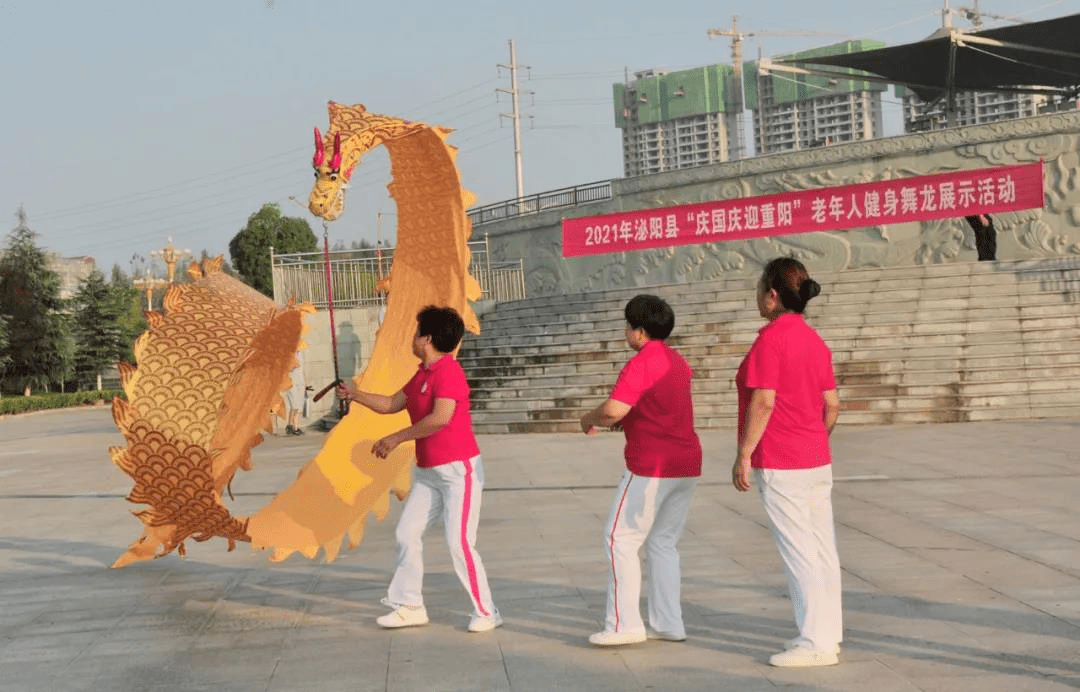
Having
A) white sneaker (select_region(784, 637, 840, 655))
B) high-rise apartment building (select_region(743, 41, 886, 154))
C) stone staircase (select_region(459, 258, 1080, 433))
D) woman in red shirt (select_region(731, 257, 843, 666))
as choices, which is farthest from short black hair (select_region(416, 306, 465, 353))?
high-rise apartment building (select_region(743, 41, 886, 154))

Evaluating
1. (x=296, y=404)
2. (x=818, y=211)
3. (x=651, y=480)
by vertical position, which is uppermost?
(x=818, y=211)

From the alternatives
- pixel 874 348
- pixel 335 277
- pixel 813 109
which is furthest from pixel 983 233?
pixel 813 109

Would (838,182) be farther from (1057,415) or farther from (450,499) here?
(450,499)

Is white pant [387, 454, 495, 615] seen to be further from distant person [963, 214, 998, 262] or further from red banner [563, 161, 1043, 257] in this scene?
distant person [963, 214, 998, 262]

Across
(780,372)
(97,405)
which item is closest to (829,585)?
(780,372)

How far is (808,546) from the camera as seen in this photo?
452 centimetres

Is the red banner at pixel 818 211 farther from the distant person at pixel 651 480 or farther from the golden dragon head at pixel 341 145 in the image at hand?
the distant person at pixel 651 480

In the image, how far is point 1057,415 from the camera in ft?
46.0

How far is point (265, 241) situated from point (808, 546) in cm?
4230

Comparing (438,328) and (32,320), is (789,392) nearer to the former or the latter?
(438,328)

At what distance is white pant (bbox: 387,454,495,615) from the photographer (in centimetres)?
527

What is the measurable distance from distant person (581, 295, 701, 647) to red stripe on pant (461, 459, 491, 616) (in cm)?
62

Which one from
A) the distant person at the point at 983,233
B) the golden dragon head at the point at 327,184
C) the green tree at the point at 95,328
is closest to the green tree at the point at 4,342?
the green tree at the point at 95,328

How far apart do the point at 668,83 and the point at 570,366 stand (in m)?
61.0
